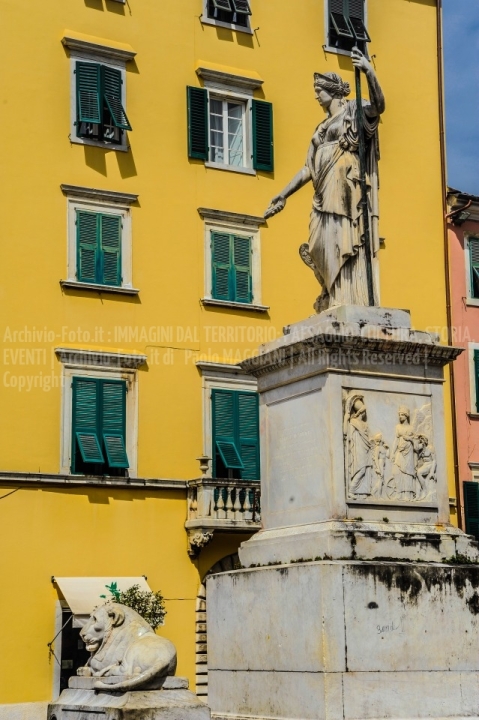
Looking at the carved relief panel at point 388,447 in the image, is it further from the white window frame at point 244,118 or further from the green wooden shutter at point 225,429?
the white window frame at point 244,118

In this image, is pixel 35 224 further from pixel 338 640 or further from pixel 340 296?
pixel 338 640

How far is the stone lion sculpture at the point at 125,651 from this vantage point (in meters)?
10.5

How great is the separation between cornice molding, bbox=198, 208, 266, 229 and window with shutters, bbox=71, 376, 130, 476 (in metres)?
4.25

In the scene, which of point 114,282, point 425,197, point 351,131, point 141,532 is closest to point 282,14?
point 425,197

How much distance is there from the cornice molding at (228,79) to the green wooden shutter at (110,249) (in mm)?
3919

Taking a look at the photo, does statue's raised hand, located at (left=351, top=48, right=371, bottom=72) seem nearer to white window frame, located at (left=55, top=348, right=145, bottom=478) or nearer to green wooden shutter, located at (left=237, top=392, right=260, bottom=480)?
white window frame, located at (left=55, top=348, right=145, bottom=478)

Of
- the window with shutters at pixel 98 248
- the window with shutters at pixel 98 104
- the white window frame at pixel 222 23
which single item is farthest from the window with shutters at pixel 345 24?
the window with shutters at pixel 98 248

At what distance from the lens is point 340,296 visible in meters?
11.8

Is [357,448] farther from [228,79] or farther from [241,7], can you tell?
[241,7]

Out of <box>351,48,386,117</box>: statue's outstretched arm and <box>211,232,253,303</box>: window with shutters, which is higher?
<box>211,232,253,303</box>: window with shutters

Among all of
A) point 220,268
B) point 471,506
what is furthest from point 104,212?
point 471,506

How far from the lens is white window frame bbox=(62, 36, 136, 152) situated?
26234mm

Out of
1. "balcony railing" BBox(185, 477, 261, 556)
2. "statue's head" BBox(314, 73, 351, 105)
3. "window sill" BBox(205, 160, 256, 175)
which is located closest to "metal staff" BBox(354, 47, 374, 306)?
"statue's head" BBox(314, 73, 351, 105)

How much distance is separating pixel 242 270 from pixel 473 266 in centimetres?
673
